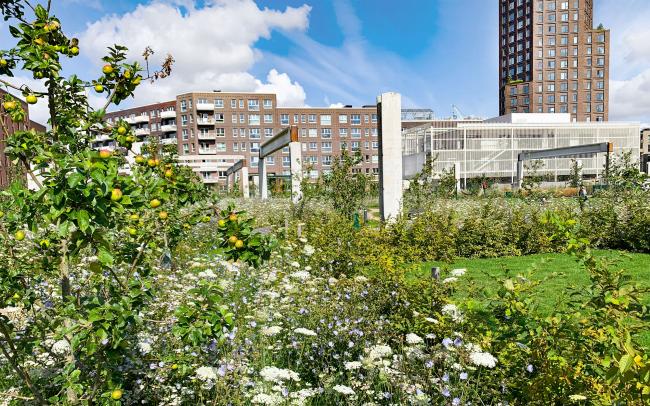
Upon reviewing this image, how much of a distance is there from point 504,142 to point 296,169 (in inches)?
2583

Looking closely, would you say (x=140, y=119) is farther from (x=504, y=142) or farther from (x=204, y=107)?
(x=504, y=142)

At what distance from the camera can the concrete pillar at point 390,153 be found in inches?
451

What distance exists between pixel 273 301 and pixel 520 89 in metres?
99.3

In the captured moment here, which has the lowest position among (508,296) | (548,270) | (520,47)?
(548,270)

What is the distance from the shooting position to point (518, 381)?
3.08 meters

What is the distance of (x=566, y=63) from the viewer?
9044 cm

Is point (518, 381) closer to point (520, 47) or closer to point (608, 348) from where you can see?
point (608, 348)

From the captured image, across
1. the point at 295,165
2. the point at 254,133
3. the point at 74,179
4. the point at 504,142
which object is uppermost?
the point at 254,133

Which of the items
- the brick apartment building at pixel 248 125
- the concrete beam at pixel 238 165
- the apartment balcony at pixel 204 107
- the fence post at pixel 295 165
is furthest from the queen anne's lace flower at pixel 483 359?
the apartment balcony at pixel 204 107

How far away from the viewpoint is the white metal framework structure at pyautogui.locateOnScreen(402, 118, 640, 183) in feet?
226

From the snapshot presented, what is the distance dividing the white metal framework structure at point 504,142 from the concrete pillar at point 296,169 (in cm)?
5522

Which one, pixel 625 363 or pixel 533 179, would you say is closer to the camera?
pixel 625 363

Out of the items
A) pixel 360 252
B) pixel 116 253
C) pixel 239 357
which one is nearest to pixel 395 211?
pixel 360 252

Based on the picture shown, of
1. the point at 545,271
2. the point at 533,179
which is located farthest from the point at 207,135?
the point at 545,271
